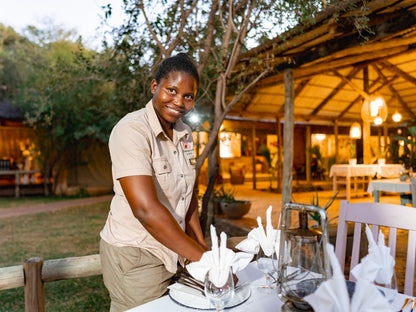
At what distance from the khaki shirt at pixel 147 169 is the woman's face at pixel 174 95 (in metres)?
0.05

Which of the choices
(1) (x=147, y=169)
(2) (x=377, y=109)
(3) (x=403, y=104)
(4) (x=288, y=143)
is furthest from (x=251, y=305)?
(3) (x=403, y=104)

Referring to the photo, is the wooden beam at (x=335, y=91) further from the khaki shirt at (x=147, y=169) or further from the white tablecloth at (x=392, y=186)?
the khaki shirt at (x=147, y=169)

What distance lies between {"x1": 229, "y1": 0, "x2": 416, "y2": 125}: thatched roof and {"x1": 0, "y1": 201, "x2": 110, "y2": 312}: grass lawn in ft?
10.3

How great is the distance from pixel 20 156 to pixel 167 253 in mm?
12349

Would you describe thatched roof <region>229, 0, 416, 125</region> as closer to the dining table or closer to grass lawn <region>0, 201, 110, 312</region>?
the dining table

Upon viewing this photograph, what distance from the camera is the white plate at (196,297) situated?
115cm

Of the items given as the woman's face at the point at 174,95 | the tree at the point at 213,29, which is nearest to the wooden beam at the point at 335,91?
the tree at the point at 213,29

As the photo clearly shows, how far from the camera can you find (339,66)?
20.4 feet

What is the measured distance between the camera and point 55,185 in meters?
11.3

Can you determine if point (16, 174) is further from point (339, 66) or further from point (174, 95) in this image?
point (174, 95)

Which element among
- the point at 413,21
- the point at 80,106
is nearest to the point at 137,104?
the point at 413,21

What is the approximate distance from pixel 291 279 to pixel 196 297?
0.40 metres

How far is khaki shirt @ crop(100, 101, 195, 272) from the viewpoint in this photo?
1.34 metres

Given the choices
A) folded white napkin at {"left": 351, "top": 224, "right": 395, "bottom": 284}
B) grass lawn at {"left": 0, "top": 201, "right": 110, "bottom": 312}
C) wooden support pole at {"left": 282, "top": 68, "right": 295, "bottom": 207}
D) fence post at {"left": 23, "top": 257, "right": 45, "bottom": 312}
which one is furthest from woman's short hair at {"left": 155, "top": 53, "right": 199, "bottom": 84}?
wooden support pole at {"left": 282, "top": 68, "right": 295, "bottom": 207}
